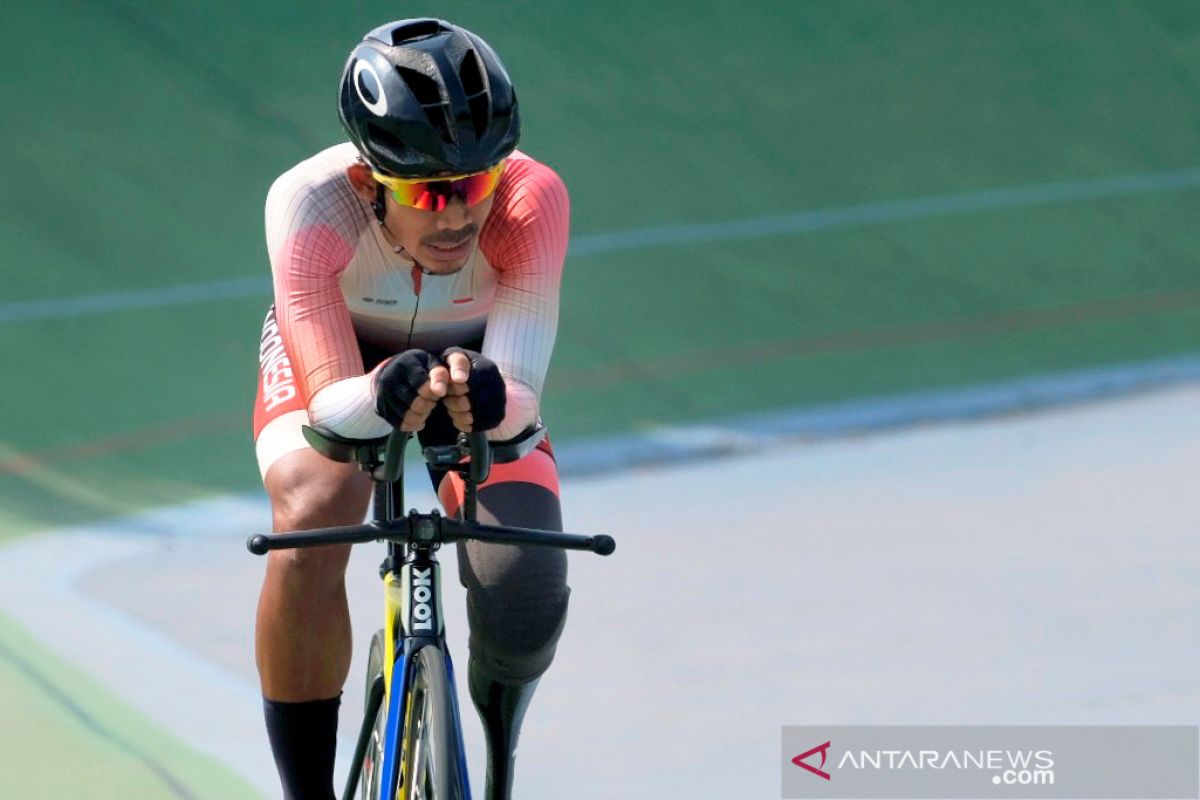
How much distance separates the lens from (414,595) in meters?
2.86

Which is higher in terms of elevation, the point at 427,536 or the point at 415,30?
the point at 415,30

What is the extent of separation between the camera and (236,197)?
746cm

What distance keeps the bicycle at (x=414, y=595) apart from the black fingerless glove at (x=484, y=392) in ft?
0.16

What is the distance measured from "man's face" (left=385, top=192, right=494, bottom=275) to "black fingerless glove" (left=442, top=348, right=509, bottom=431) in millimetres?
433

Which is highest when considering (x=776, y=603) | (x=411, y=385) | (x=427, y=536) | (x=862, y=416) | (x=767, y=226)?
(x=767, y=226)

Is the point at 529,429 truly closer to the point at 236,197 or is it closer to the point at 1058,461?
the point at 1058,461

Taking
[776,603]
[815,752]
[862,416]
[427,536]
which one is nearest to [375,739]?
[427,536]

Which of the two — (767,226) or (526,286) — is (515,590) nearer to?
(526,286)

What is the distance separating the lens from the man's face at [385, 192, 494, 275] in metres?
3.07

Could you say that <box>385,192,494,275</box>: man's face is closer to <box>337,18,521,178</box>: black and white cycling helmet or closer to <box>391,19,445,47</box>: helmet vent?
<box>337,18,521,178</box>: black and white cycling helmet

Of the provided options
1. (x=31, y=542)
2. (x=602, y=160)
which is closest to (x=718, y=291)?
(x=602, y=160)

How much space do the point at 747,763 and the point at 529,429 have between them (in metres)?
1.39

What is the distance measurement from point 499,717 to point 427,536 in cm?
73

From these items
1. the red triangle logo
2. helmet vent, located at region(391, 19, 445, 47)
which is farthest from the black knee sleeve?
the red triangle logo
